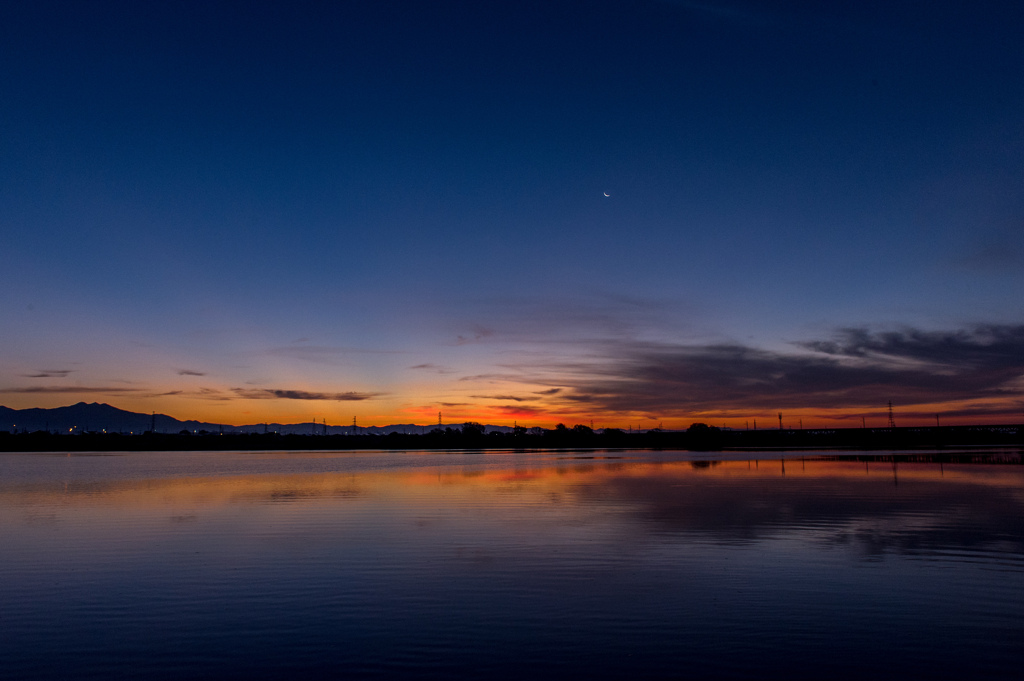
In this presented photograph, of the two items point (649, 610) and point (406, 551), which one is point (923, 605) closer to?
point (649, 610)

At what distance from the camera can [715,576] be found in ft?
68.0

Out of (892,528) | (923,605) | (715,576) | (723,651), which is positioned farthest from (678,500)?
(723,651)

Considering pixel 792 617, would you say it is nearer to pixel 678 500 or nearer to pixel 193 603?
pixel 193 603

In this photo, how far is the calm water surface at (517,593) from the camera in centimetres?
1361

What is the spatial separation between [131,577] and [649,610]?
16.8 m

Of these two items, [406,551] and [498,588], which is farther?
[406,551]

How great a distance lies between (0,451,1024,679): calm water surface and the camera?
13.6 metres

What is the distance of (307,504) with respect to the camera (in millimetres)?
43062

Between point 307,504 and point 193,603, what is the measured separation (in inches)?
1006

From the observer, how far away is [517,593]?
18.8m

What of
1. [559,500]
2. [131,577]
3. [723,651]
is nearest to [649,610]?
[723,651]

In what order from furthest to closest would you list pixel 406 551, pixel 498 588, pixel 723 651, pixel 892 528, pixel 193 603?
pixel 892 528 < pixel 406 551 < pixel 498 588 < pixel 193 603 < pixel 723 651

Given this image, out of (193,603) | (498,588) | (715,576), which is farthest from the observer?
(715,576)

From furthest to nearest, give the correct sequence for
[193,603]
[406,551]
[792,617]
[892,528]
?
[892,528] < [406,551] < [193,603] < [792,617]
